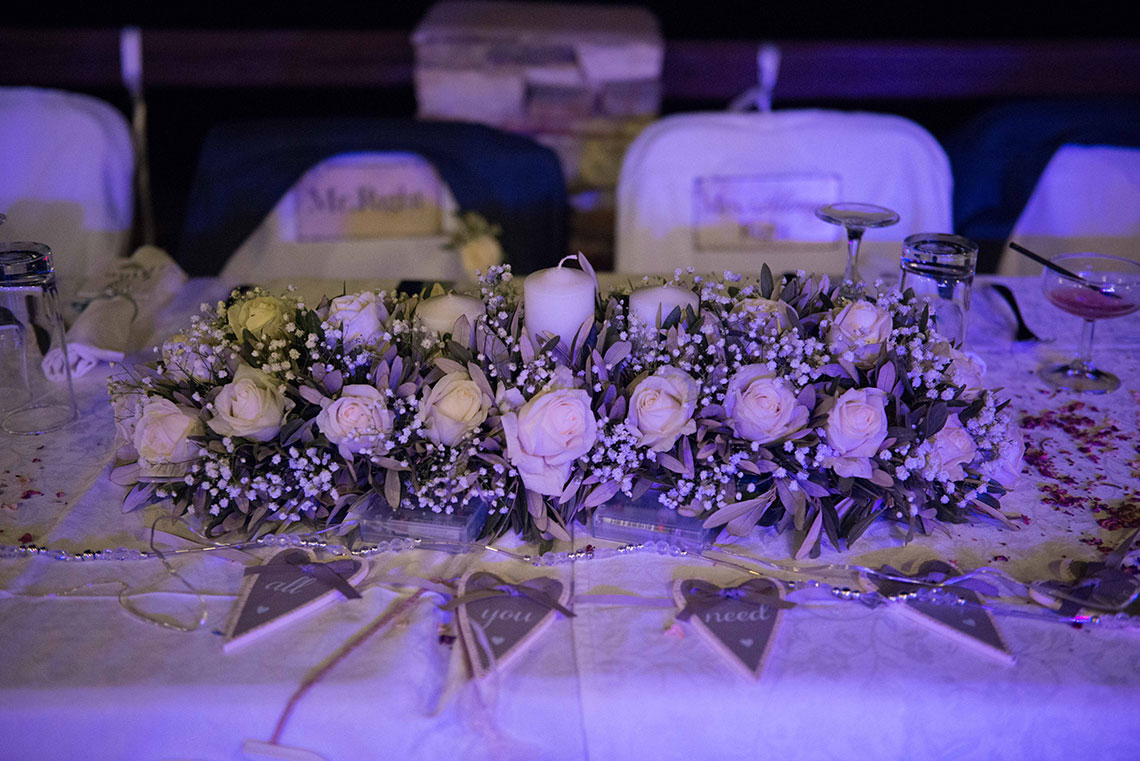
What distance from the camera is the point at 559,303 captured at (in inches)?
38.8

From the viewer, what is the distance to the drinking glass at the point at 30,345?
119 cm

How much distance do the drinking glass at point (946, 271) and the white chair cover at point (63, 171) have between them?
172 centimetres

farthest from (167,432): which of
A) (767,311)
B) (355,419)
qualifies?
(767,311)

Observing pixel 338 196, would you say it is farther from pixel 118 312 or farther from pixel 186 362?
pixel 186 362

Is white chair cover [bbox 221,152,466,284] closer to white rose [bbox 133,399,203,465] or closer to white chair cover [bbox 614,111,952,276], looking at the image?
white chair cover [bbox 614,111,952,276]

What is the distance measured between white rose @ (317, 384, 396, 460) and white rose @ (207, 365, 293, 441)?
0.05 m

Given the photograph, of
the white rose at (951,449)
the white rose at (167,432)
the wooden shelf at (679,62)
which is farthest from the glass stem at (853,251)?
the wooden shelf at (679,62)

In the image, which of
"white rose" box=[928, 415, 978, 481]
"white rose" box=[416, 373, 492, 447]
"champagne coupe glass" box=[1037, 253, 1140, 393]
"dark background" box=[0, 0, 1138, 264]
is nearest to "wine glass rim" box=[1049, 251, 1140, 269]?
"champagne coupe glass" box=[1037, 253, 1140, 393]

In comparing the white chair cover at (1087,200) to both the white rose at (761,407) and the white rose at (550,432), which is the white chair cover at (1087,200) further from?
the white rose at (550,432)

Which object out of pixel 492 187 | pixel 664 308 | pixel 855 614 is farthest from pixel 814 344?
pixel 492 187

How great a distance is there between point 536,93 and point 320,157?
2.13 ft

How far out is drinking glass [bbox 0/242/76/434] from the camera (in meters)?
1.19

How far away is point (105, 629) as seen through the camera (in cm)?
90

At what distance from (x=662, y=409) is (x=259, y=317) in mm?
467
